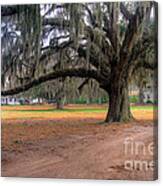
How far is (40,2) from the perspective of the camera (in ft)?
9.66

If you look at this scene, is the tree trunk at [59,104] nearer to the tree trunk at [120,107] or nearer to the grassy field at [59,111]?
the grassy field at [59,111]

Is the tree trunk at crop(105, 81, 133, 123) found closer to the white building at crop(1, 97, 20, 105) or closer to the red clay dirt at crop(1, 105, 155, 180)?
the red clay dirt at crop(1, 105, 155, 180)

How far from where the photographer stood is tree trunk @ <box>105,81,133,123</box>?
2863mm

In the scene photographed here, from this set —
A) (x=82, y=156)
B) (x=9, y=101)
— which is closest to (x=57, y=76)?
(x=9, y=101)

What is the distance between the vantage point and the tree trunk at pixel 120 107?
2.86 metres

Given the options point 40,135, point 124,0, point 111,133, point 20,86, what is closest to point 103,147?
point 111,133

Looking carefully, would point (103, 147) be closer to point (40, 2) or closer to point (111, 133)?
point (111, 133)

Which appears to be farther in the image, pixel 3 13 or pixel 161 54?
pixel 3 13

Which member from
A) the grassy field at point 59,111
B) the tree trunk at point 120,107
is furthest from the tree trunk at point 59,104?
the tree trunk at point 120,107

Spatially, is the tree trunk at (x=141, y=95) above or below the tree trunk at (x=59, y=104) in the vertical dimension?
above

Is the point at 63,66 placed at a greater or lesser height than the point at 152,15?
lesser

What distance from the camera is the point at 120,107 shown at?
9.42 ft

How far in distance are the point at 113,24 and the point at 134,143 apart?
0.60 meters

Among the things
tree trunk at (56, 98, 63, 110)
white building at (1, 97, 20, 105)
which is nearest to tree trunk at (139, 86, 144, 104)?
tree trunk at (56, 98, 63, 110)
